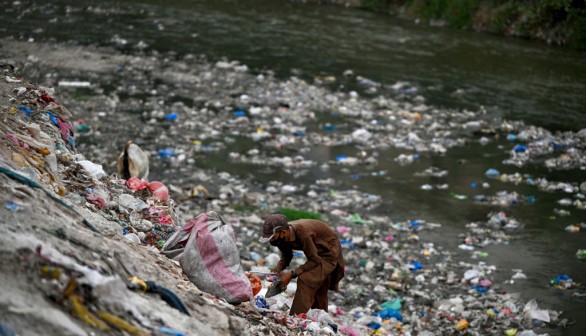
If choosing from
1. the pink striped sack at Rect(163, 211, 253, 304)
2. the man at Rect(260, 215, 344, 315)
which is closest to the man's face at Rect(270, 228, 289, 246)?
the man at Rect(260, 215, 344, 315)

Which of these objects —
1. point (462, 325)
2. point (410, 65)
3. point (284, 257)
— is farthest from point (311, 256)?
point (410, 65)

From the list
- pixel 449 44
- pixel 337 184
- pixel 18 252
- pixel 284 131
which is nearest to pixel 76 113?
pixel 284 131

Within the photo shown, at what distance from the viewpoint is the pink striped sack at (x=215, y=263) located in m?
4.43

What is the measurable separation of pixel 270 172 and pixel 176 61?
5.61 meters

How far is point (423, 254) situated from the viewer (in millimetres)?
7059

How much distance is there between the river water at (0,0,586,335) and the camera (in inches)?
296

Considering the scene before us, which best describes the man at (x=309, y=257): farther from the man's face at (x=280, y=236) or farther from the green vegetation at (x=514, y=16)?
the green vegetation at (x=514, y=16)

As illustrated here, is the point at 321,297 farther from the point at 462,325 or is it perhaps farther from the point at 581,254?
the point at 581,254

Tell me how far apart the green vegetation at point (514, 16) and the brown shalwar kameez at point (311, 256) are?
12.2 m

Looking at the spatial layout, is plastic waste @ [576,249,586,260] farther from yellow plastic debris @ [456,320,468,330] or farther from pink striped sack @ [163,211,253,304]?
pink striped sack @ [163,211,253,304]

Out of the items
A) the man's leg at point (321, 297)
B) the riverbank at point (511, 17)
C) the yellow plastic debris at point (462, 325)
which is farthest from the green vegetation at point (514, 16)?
the man's leg at point (321, 297)

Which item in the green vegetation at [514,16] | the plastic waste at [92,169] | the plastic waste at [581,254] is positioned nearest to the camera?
the plastic waste at [92,169]

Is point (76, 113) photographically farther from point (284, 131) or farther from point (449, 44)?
point (449, 44)

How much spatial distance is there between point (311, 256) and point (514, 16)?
1336 centimetres
